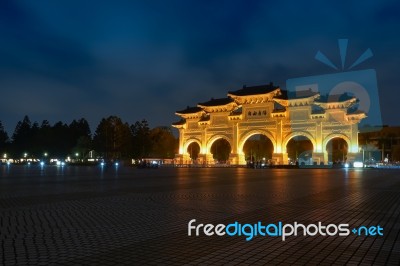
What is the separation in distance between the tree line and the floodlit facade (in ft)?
44.2

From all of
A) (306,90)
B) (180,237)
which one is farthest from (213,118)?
(180,237)

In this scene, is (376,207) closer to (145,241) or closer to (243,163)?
(145,241)

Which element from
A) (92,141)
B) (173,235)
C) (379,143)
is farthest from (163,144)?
(173,235)

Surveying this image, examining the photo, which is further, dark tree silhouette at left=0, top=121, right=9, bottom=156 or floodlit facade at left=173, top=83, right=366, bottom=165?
dark tree silhouette at left=0, top=121, right=9, bottom=156

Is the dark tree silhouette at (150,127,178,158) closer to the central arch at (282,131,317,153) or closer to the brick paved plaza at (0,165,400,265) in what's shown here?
the central arch at (282,131,317,153)

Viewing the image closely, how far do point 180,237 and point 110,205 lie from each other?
489cm

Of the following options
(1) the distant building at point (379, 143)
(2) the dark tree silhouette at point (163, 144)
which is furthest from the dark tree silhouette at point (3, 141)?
(1) the distant building at point (379, 143)

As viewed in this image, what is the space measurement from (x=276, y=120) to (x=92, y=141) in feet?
144

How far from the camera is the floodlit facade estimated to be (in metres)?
56.2

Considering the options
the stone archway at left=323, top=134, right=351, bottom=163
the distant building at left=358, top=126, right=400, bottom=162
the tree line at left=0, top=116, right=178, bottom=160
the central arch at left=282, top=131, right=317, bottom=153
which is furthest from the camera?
the stone archway at left=323, top=134, right=351, bottom=163

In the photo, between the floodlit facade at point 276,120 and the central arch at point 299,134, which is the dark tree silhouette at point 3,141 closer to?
the floodlit facade at point 276,120

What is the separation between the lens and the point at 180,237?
7016 millimetres

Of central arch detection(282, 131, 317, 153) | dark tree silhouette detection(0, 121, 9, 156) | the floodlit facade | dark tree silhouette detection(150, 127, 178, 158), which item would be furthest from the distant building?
dark tree silhouette detection(0, 121, 9, 156)

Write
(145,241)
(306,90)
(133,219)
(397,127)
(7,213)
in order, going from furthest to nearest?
(397,127) → (306,90) → (7,213) → (133,219) → (145,241)
